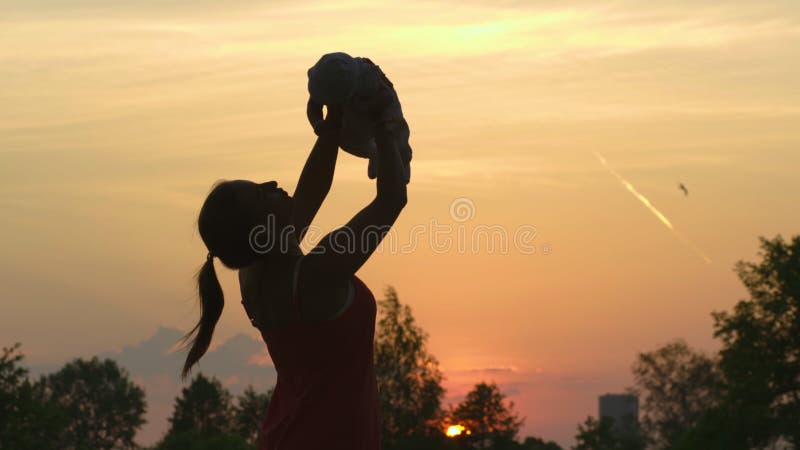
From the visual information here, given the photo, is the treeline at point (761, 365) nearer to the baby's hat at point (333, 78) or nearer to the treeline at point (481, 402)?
the treeline at point (481, 402)

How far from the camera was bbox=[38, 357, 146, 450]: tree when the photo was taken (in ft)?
425

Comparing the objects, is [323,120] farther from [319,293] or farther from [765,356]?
[765,356]

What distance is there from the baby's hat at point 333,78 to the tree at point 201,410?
11407 cm

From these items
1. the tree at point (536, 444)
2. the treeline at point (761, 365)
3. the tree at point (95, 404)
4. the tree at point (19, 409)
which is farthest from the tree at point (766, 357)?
the tree at point (95, 404)

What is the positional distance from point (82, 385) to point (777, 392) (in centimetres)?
8553

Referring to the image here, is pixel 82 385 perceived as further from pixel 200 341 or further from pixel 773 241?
pixel 200 341

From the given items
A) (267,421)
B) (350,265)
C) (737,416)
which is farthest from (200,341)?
(737,416)

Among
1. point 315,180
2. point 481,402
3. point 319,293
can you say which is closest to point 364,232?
point 319,293

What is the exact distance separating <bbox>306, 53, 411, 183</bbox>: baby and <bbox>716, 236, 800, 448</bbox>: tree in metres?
55.2

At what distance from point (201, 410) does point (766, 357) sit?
226ft

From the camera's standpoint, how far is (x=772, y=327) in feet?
202

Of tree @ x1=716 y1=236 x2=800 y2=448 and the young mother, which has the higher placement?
tree @ x1=716 y1=236 x2=800 y2=448

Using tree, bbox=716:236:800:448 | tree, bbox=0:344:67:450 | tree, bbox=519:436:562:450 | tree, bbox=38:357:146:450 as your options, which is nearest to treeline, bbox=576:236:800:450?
tree, bbox=716:236:800:448

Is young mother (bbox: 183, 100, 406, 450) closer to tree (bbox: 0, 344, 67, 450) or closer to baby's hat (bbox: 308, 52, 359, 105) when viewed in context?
baby's hat (bbox: 308, 52, 359, 105)
